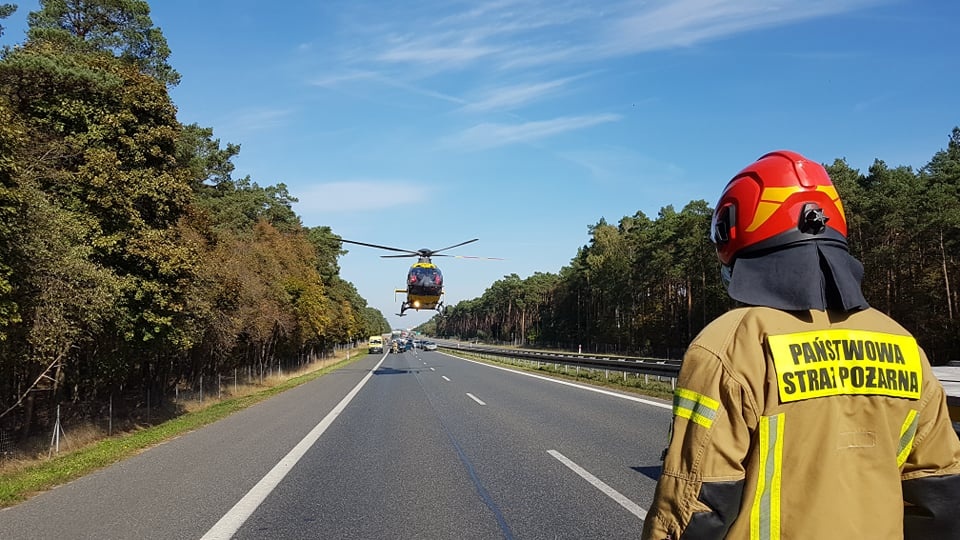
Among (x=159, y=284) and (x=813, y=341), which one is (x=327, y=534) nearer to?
(x=813, y=341)

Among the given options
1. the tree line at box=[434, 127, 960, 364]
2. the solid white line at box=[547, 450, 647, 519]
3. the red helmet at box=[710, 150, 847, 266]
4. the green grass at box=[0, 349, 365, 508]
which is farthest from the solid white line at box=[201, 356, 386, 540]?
the tree line at box=[434, 127, 960, 364]

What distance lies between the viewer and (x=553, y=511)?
20.5ft

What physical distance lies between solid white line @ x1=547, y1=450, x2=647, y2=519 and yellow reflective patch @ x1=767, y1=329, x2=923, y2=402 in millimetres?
3854

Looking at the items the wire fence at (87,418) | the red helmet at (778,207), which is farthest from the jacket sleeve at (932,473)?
the wire fence at (87,418)

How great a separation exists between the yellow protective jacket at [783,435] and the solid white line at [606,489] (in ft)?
12.5

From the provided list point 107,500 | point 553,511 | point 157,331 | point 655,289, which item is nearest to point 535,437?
point 553,511

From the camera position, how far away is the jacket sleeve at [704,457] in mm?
1671

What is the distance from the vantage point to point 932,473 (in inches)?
74.9

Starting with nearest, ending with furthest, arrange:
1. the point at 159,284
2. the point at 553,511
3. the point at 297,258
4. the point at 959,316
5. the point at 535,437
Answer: the point at 553,511
the point at 535,437
the point at 159,284
the point at 959,316
the point at 297,258

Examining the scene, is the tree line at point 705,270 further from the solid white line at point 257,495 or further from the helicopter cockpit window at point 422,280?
the solid white line at point 257,495

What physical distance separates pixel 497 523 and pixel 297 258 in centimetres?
4470

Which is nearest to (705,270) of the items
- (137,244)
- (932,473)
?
(137,244)

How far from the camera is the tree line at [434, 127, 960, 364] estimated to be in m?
39.8

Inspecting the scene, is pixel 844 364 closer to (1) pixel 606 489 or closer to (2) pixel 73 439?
(1) pixel 606 489
